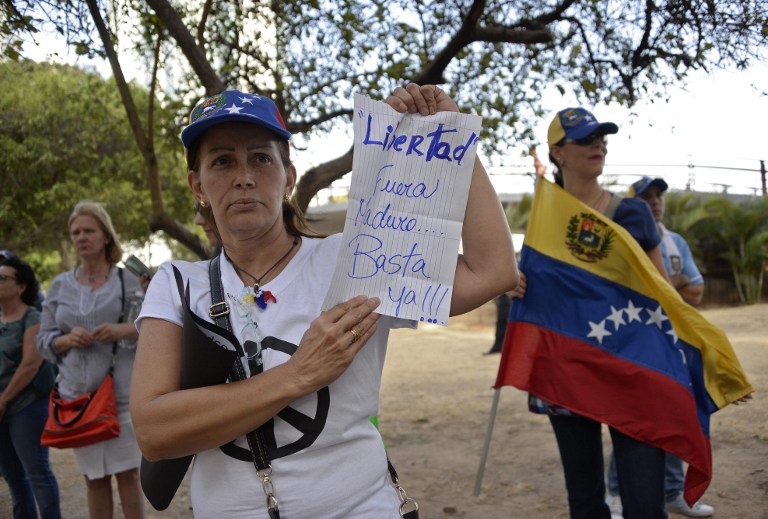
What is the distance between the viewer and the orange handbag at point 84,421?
12.9ft

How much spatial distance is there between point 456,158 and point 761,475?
4.76 m

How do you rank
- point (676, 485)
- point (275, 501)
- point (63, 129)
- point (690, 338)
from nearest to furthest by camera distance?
point (275, 501) < point (690, 338) < point (676, 485) < point (63, 129)

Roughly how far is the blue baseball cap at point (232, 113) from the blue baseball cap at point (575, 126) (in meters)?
2.05

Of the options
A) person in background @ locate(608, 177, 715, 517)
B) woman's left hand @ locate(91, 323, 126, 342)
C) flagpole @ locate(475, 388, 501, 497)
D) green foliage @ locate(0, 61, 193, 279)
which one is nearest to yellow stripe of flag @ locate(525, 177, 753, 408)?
person in background @ locate(608, 177, 715, 517)

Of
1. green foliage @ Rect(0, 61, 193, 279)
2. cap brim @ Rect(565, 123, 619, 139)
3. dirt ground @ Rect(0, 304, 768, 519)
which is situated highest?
green foliage @ Rect(0, 61, 193, 279)

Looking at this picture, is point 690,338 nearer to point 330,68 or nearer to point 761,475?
point 761,475

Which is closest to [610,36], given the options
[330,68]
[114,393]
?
[330,68]

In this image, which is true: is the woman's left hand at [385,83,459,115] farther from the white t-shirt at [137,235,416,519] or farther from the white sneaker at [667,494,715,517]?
the white sneaker at [667,494,715,517]

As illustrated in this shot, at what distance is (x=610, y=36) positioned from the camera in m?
6.39

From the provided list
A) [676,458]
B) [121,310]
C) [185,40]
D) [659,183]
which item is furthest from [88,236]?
[676,458]

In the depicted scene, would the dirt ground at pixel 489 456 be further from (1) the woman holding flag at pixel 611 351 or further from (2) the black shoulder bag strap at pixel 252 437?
(2) the black shoulder bag strap at pixel 252 437

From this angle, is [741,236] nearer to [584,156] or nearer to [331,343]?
[584,156]

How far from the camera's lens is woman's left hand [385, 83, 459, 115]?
1.83 metres

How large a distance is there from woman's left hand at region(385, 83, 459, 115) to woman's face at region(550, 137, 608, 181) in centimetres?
186
